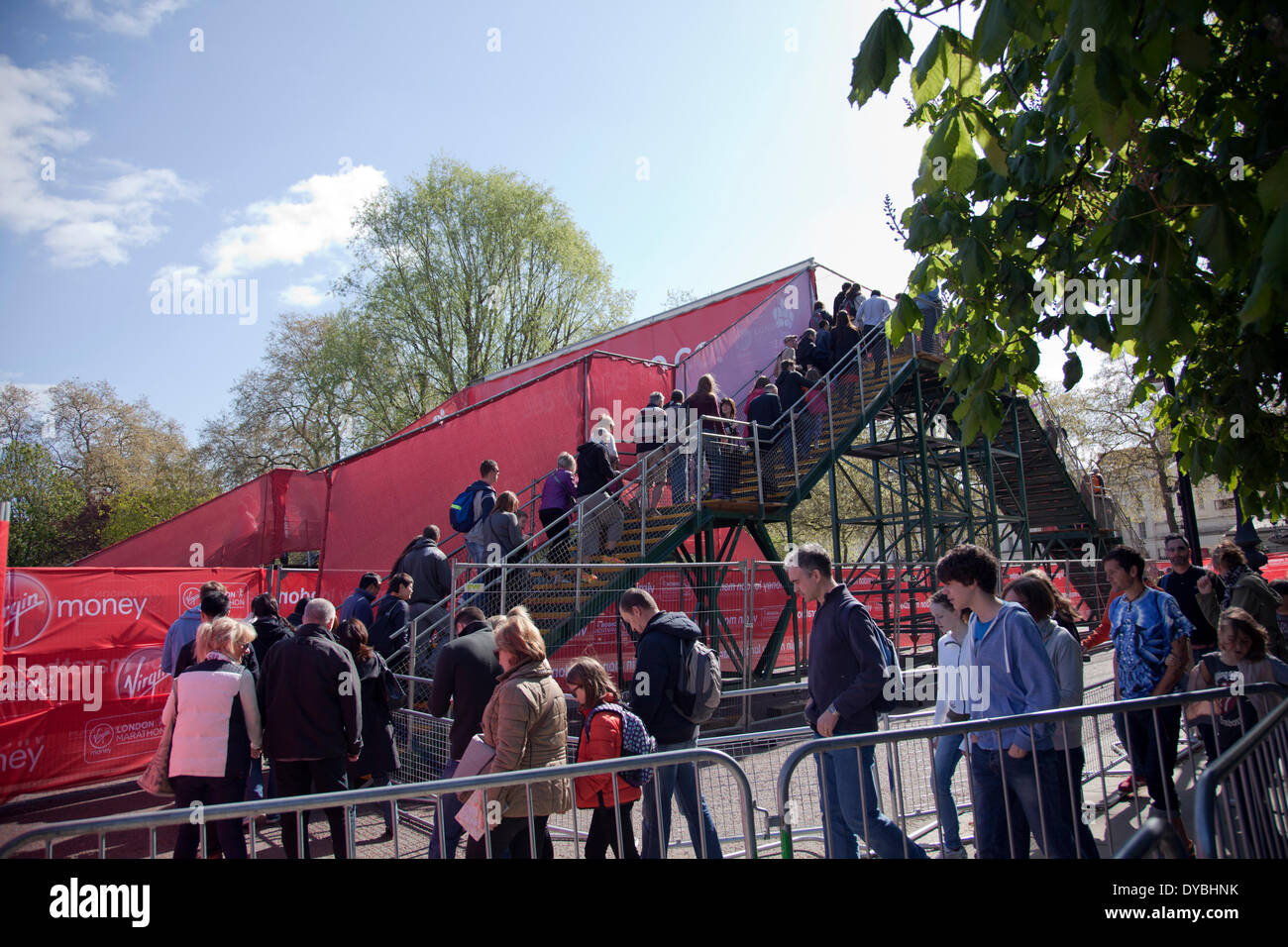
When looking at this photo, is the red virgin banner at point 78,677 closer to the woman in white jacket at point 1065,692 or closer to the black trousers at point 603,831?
the black trousers at point 603,831

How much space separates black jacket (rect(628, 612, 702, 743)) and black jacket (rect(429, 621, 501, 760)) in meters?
1.04

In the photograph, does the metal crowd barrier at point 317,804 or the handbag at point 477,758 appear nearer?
the metal crowd barrier at point 317,804

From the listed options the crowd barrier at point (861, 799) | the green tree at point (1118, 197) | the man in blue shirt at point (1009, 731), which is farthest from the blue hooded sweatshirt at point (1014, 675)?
the green tree at point (1118, 197)

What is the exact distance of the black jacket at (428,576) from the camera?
8844 mm

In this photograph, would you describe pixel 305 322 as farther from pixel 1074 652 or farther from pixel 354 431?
pixel 1074 652

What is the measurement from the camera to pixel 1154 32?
2.38 metres

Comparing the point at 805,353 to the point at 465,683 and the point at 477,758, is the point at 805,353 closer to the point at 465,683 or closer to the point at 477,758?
the point at 465,683

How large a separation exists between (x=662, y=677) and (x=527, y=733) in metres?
0.96

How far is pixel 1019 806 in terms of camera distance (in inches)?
165

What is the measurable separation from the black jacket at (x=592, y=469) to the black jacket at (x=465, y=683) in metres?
4.55
